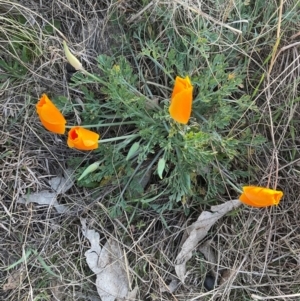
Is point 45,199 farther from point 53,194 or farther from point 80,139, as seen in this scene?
point 80,139

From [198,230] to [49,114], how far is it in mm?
680

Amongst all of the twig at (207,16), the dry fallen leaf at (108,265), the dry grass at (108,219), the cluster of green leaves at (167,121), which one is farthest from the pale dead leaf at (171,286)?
the twig at (207,16)

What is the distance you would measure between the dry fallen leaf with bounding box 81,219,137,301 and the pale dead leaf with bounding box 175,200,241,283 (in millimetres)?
187

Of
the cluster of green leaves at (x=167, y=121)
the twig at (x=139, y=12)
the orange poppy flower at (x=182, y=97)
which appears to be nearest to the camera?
the orange poppy flower at (x=182, y=97)

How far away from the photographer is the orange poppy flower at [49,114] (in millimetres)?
1381

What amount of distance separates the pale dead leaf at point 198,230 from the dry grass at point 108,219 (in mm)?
28

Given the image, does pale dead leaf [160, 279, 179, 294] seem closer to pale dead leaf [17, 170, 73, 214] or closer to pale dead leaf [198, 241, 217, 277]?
pale dead leaf [198, 241, 217, 277]

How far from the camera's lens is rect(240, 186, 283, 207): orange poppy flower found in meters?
1.40

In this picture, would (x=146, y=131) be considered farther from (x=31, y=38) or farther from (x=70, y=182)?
(x=31, y=38)

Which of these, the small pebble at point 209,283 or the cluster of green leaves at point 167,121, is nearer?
the cluster of green leaves at point 167,121

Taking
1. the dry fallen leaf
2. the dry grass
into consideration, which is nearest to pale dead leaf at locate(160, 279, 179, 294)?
the dry grass

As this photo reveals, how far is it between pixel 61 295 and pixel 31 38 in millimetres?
860

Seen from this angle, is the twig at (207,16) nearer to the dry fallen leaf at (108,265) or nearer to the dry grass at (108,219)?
the dry grass at (108,219)

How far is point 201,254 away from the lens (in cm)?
183
